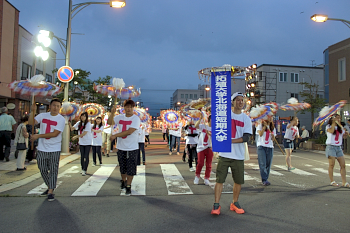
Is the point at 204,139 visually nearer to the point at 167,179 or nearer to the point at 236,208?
the point at 167,179

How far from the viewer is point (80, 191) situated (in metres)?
6.66

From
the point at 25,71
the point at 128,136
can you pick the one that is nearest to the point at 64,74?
the point at 128,136

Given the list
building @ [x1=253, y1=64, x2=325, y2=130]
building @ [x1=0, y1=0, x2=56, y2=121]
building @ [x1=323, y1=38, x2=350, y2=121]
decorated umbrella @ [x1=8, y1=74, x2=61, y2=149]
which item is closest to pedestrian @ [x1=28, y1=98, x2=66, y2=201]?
decorated umbrella @ [x1=8, y1=74, x2=61, y2=149]

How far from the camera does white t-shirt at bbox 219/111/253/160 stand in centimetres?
510

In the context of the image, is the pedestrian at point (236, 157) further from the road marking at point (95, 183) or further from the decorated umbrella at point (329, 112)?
the decorated umbrella at point (329, 112)

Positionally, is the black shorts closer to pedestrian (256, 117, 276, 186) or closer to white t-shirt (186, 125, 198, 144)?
pedestrian (256, 117, 276, 186)

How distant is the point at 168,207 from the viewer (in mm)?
5410

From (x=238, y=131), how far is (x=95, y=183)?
14.1ft

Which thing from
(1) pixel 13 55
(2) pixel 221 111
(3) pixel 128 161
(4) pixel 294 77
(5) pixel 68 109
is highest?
(4) pixel 294 77

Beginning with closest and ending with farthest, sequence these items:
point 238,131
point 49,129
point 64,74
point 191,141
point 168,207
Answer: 1. point 238,131
2. point 168,207
3. point 49,129
4. point 191,141
5. point 64,74

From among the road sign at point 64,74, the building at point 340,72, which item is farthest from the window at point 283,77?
the road sign at point 64,74

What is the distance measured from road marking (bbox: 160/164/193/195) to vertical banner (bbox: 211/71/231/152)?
2.14 metres

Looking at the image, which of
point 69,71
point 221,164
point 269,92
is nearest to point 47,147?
point 221,164

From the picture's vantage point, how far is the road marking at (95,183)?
6562 millimetres
